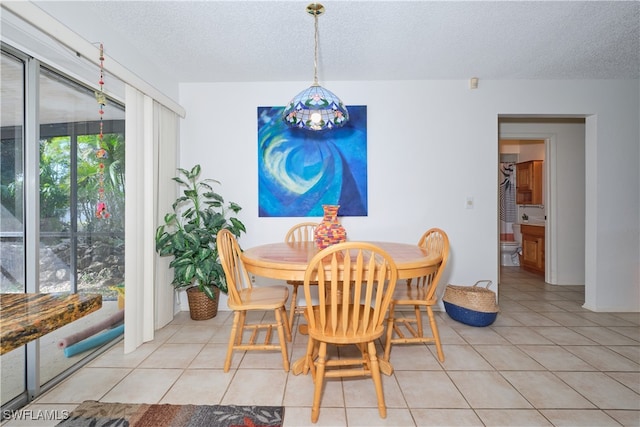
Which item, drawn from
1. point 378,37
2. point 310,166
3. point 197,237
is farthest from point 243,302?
point 378,37

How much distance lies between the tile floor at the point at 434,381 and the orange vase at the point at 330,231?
2.86ft

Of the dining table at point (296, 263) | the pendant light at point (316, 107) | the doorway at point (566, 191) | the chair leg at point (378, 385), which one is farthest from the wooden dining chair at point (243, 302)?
the doorway at point (566, 191)

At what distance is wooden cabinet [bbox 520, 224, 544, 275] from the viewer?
177 inches

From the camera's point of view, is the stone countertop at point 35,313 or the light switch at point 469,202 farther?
the light switch at point 469,202

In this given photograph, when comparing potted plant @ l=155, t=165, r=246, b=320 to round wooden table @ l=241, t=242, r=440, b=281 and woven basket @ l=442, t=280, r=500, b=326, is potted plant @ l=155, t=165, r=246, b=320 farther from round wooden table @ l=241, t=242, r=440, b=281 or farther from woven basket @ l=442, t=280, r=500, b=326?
woven basket @ l=442, t=280, r=500, b=326

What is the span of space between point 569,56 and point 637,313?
8.80 feet

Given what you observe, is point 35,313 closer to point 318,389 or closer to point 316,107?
point 318,389

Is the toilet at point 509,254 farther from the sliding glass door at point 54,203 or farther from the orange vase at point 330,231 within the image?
the sliding glass door at point 54,203

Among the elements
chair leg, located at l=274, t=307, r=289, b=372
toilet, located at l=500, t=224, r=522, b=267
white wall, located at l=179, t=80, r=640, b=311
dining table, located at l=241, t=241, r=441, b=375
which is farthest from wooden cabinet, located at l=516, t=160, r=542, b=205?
chair leg, located at l=274, t=307, r=289, b=372

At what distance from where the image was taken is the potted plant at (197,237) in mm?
2578

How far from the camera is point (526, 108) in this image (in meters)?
3.09

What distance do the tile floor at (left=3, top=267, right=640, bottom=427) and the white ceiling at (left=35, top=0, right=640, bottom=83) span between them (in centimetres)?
227

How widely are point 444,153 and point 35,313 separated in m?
3.27

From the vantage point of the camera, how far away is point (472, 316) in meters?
2.61
